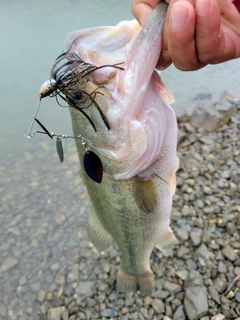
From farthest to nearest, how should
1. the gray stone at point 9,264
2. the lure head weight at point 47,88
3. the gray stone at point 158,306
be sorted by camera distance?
the gray stone at point 9,264 < the gray stone at point 158,306 < the lure head weight at point 47,88

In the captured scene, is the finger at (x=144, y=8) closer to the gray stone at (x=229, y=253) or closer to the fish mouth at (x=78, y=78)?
the fish mouth at (x=78, y=78)

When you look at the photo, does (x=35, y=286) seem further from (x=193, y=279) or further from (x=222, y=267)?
(x=222, y=267)

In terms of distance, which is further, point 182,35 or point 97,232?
point 97,232

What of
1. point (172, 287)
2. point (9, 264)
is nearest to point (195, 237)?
point (172, 287)

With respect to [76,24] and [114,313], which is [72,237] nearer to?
[114,313]

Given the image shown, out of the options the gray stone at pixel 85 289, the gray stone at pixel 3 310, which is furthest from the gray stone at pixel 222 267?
the gray stone at pixel 3 310

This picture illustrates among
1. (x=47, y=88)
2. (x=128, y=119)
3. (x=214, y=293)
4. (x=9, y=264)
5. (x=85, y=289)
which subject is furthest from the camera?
(x=9, y=264)

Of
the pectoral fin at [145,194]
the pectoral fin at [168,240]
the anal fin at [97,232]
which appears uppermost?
the pectoral fin at [145,194]


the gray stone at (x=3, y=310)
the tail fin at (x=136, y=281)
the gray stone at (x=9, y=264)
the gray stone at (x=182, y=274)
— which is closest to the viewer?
the tail fin at (x=136, y=281)
